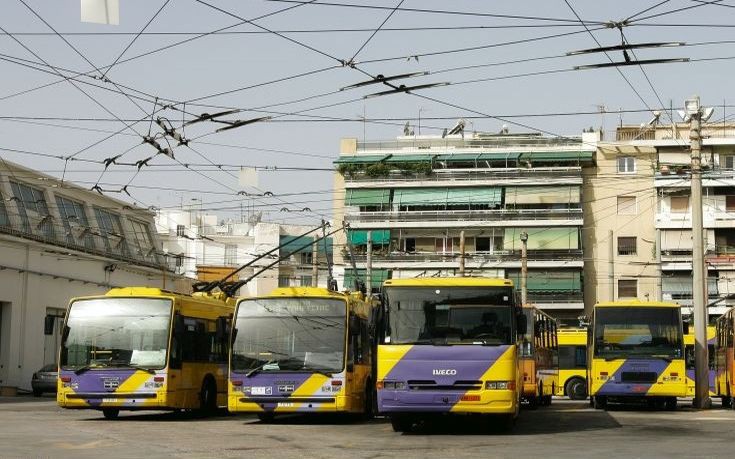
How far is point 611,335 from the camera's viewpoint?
32.8 meters

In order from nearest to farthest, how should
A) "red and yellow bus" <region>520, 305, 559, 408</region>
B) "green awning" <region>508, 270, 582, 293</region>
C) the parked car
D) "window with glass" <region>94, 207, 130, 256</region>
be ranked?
"red and yellow bus" <region>520, 305, 559, 408</region>, the parked car, "window with glass" <region>94, 207, 130, 256</region>, "green awning" <region>508, 270, 582, 293</region>

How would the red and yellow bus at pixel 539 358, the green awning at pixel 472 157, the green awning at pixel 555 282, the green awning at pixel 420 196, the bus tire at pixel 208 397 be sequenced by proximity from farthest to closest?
the green awning at pixel 420 196 → the green awning at pixel 472 157 → the green awning at pixel 555 282 → the red and yellow bus at pixel 539 358 → the bus tire at pixel 208 397

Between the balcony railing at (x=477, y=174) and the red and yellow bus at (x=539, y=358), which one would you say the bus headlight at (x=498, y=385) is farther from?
the balcony railing at (x=477, y=174)

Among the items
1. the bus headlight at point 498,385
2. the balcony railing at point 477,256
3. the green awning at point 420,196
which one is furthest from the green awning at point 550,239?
the bus headlight at point 498,385

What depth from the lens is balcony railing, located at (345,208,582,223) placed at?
7650 cm

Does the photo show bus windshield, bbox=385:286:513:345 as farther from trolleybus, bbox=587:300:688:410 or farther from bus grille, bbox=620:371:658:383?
bus grille, bbox=620:371:658:383

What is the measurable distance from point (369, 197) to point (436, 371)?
59679mm

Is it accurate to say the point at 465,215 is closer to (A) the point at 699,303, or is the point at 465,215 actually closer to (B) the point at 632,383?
(A) the point at 699,303

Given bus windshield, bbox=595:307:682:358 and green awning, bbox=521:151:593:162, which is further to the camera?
green awning, bbox=521:151:593:162

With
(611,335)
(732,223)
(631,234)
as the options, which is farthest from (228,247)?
(611,335)

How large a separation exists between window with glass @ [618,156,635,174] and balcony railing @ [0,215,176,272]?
3028 centimetres

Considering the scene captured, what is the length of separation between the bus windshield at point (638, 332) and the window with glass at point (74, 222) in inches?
982

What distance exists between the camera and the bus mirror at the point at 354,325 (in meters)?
25.1

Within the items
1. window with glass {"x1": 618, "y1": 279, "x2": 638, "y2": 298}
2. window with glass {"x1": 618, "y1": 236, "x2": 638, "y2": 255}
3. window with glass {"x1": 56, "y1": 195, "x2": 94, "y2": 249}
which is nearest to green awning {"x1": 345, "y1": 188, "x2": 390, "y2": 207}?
window with glass {"x1": 618, "y1": 236, "x2": 638, "y2": 255}
